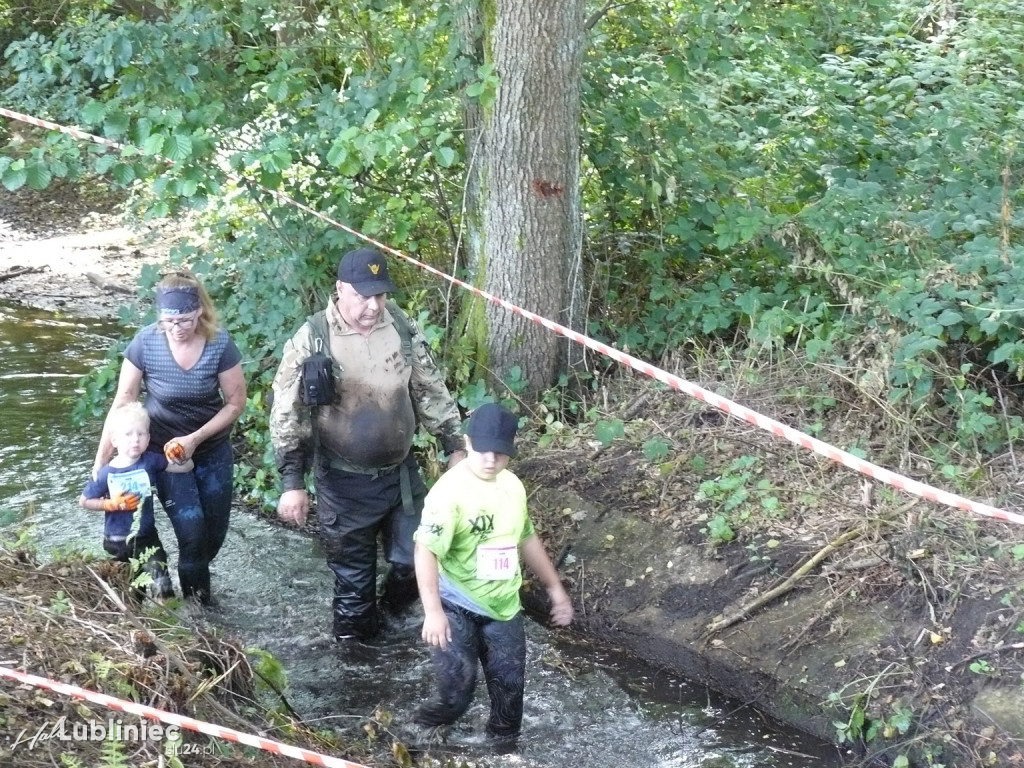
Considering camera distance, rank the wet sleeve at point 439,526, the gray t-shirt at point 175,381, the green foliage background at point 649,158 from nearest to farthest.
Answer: the wet sleeve at point 439,526 → the gray t-shirt at point 175,381 → the green foliage background at point 649,158

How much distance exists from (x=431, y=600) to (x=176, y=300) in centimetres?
200

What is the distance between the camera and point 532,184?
24.7 feet

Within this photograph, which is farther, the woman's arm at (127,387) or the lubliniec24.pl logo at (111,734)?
the woman's arm at (127,387)

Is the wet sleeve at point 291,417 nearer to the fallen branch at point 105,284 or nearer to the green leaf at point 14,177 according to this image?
the green leaf at point 14,177

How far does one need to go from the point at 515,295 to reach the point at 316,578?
7.67ft

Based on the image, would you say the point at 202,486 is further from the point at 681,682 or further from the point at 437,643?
the point at 681,682

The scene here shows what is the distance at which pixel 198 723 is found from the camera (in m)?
3.80

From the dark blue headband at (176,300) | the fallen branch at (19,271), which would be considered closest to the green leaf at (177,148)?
the dark blue headband at (176,300)

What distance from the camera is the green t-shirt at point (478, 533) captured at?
15.4ft

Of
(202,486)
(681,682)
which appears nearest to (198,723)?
(202,486)

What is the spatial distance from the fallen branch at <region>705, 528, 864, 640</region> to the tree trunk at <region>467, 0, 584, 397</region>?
8.26 feet

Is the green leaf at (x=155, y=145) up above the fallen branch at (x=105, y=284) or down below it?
above

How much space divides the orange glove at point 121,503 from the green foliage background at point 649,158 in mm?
2551

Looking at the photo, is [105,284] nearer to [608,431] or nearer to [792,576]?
[608,431]
